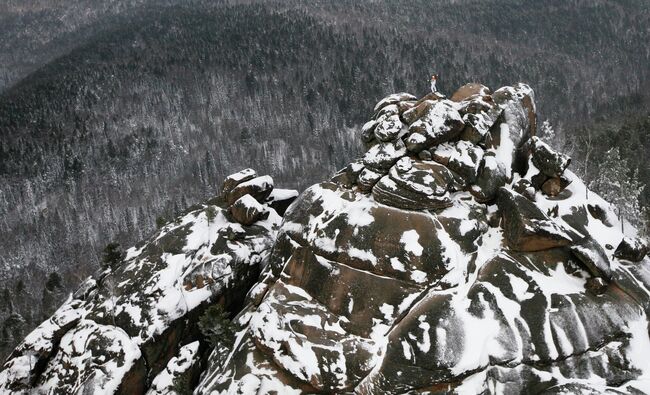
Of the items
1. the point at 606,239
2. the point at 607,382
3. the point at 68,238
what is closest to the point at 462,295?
the point at 607,382

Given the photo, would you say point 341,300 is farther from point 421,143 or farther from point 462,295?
point 421,143

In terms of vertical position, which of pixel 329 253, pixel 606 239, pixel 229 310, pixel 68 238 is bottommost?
pixel 68 238

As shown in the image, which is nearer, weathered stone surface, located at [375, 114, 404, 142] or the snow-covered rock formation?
the snow-covered rock formation

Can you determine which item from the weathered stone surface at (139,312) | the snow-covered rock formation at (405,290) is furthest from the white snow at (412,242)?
the weathered stone surface at (139,312)

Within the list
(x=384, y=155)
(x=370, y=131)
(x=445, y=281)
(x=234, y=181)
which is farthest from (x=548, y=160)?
(x=234, y=181)

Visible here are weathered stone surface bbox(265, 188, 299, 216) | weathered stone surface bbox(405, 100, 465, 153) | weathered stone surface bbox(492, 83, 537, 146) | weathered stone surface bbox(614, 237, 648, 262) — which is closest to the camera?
weathered stone surface bbox(614, 237, 648, 262)

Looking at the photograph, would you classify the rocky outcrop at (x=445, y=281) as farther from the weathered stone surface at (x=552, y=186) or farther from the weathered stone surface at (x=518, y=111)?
the weathered stone surface at (x=518, y=111)

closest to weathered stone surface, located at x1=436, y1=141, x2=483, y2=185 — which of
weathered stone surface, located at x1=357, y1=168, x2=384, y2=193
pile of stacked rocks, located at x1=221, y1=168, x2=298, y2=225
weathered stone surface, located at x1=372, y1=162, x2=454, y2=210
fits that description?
weathered stone surface, located at x1=372, y1=162, x2=454, y2=210

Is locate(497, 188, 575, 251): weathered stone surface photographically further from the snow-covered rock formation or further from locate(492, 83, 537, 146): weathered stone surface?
locate(492, 83, 537, 146): weathered stone surface
